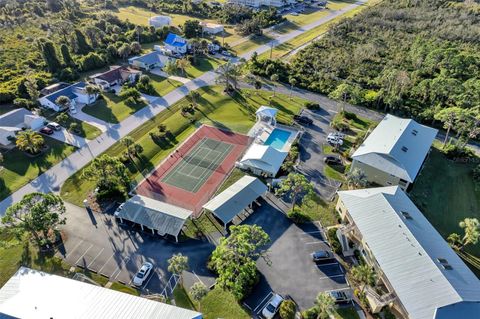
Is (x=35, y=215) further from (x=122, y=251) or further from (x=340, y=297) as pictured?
(x=340, y=297)

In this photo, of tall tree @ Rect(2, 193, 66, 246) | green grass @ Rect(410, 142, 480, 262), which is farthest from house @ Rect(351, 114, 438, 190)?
tall tree @ Rect(2, 193, 66, 246)

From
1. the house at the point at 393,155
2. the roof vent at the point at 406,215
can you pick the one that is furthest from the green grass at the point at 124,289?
the house at the point at 393,155

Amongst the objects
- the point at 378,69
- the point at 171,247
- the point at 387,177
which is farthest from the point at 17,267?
the point at 378,69

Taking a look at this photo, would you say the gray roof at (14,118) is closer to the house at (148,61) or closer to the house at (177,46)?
the house at (148,61)

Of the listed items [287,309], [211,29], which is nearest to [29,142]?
[287,309]

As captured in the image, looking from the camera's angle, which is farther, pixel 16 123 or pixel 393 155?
pixel 16 123
